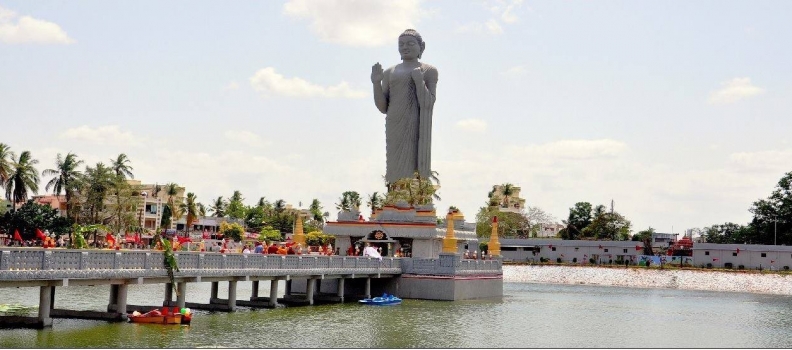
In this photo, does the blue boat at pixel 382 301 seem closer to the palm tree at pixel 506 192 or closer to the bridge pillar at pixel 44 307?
the bridge pillar at pixel 44 307

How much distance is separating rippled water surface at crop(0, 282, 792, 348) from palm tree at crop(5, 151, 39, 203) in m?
20.9

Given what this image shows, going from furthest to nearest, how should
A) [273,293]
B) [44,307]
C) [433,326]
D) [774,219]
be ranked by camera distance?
1. [774,219]
2. [273,293]
3. [433,326]
4. [44,307]

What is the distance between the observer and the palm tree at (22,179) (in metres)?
67.4

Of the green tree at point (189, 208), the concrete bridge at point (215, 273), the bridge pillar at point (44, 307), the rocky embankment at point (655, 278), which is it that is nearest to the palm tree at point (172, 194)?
the green tree at point (189, 208)

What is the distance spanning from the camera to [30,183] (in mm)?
68188

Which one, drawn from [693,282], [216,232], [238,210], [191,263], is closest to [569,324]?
[191,263]

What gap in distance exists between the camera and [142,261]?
29297 millimetres

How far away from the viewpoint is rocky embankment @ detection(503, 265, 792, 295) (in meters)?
72.2

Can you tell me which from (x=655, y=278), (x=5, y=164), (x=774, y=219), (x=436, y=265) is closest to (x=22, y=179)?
(x=5, y=164)

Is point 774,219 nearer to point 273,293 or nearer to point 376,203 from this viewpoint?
point 376,203

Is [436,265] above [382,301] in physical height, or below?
above

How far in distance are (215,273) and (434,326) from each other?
25.3 ft

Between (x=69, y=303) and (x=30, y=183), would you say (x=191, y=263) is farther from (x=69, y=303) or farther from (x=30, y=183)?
(x=30, y=183)

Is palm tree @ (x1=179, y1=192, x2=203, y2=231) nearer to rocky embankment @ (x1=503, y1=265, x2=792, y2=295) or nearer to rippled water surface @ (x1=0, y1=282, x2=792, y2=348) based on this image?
rocky embankment @ (x1=503, y1=265, x2=792, y2=295)
